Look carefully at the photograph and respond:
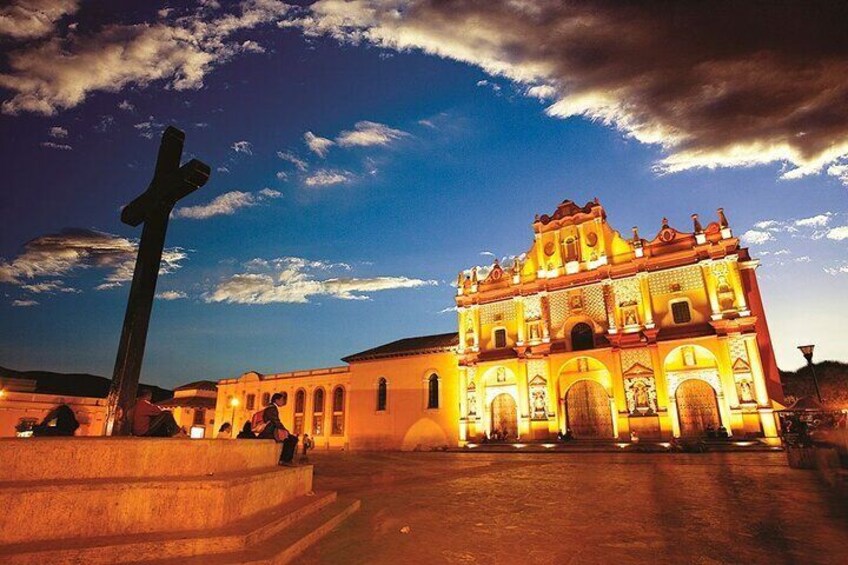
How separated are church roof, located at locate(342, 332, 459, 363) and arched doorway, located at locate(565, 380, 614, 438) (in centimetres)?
898

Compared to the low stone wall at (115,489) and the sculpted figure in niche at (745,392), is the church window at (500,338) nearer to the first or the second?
the sculpted figure in niche at (745,392)

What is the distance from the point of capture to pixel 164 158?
262 inches

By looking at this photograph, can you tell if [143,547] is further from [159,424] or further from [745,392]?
[745,392]

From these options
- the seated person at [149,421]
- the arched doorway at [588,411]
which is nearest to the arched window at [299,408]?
the arched doorway at [588,411]

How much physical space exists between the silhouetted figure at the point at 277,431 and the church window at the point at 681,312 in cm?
2299

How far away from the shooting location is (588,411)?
2458cm

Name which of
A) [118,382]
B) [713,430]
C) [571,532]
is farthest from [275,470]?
[713,430]

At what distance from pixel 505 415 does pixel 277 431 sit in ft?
74.7

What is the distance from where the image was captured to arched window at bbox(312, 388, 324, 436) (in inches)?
1367

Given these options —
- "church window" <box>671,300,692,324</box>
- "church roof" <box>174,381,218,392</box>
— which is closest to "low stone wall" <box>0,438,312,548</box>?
"church window" <box>671,300,692,324</box>

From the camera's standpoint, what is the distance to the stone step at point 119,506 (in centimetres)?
351

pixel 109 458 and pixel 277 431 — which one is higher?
pixel 277 431

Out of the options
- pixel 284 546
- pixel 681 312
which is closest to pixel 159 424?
pixel 284 546

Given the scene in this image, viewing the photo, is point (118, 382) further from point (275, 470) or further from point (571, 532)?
point (571, 532)
